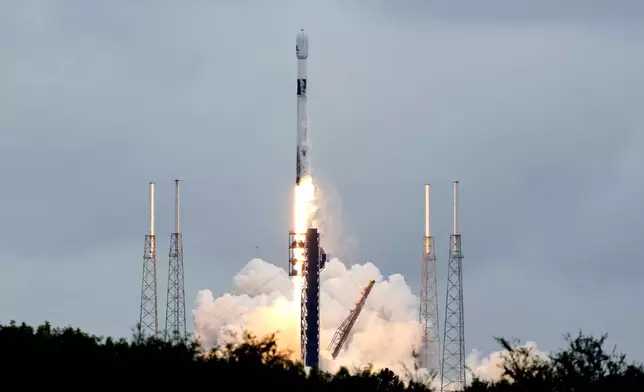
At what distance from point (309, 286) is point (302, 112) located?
13.3m

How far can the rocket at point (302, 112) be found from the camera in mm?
177125

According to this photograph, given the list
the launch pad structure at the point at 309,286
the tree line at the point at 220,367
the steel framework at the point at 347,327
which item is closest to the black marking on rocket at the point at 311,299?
the launch pad structure at the point at 309,286

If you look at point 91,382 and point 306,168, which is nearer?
point 91,382

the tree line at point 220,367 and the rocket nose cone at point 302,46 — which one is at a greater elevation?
the rocket nose cone at point 302,46

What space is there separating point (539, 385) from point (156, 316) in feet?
206

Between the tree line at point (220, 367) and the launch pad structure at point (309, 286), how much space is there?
43.5 m

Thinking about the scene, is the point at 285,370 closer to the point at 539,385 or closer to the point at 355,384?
the point at 355,384

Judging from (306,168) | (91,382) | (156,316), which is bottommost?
(91,382)

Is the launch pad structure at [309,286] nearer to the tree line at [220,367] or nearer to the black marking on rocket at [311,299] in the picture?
the black marking on rocket at [311,299]

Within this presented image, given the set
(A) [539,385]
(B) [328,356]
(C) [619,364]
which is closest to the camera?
(A) [539,385]

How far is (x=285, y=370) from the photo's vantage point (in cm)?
12069

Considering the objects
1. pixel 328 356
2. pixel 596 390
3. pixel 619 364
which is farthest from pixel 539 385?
pixel 328 356

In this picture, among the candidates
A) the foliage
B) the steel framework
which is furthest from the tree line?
the steel framework

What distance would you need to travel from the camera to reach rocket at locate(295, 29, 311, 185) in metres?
177
